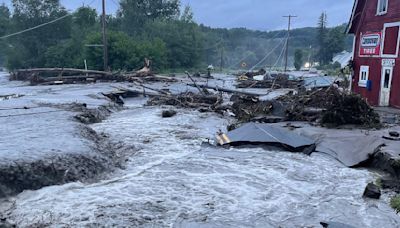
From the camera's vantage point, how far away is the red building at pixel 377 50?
62.3ft

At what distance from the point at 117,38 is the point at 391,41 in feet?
131

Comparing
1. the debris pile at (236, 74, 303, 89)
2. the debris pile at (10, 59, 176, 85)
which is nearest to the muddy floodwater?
the debris pile at (10, 59, 176, 85)

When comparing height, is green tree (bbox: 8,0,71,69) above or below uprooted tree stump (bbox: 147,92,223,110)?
above

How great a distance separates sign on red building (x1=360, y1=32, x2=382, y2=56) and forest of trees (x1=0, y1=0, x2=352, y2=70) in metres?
32.6

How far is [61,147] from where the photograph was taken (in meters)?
9.90

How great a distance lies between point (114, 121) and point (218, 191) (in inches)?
366

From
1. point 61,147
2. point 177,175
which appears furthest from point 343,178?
point 61,147

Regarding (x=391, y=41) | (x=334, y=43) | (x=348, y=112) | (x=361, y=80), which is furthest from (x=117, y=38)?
(x=334, y=43)

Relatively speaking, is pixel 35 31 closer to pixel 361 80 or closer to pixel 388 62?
pixel 361 80

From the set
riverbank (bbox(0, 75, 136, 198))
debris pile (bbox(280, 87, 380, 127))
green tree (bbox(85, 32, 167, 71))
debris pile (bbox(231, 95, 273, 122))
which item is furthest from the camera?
green tree (bbox(85, 32, 167, 71))

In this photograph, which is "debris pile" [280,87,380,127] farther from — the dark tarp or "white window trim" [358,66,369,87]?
"white window trim" [358,66,369,87]

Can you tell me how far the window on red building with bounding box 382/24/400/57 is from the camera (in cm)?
1891

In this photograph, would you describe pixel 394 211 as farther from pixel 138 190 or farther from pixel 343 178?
pixel 138 190

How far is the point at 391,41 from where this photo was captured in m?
19.4
